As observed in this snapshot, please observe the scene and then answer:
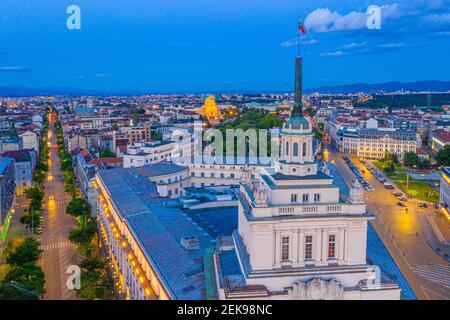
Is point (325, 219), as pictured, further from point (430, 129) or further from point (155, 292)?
point (430, 129)

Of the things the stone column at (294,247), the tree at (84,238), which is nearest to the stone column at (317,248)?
the stone column at (294,247)

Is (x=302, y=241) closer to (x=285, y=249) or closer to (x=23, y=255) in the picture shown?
(x=285, y=249)

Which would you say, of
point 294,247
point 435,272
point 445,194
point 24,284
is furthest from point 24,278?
point 445,194

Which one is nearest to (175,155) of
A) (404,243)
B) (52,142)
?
(404,243)

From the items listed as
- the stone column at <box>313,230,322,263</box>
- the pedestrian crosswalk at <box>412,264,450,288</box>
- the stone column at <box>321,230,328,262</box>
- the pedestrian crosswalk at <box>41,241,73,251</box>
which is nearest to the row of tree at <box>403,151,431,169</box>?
the pedestrian crosswalk at <box>412,264,450,288</box>

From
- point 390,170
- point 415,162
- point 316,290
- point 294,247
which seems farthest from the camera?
point 415,162

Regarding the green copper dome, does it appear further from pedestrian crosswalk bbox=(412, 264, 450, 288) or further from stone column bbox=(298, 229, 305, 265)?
pedestrian crosswalk bbox=(412, 264, 450, 288)
